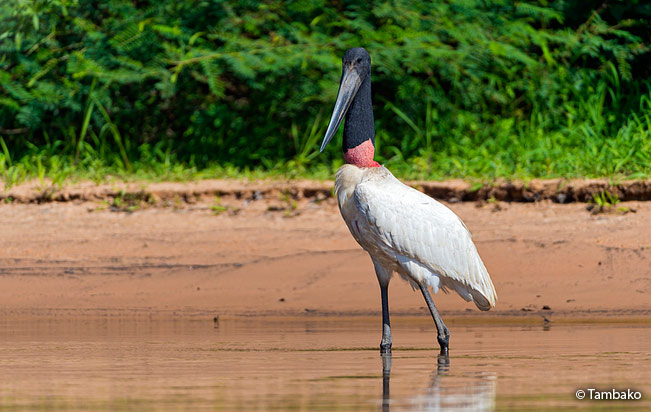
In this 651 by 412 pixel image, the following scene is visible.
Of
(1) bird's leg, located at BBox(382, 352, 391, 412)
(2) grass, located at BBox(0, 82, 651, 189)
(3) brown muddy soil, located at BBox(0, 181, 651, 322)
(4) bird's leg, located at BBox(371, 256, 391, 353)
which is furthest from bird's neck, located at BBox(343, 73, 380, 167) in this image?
(2) grass, located at BBox(0, 82, 651, 189)

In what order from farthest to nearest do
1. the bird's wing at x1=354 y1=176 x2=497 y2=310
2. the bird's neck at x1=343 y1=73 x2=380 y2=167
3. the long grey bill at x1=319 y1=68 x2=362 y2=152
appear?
1. the long grey bill at x1=319 y1=68 x2=362 y2=152
2. the bird's neck at x1=343 y1=73 x2=380 y2=167
3. the bird's wing at x1=354 y1=176 x2=497 y2=310

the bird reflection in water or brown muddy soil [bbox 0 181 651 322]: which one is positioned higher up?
the bird reflection in water

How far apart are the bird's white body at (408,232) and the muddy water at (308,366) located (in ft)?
0.98

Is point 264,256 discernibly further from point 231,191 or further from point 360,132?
point 360,132

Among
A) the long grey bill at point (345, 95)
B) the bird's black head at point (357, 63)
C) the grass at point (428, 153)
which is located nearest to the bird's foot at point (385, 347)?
the long grey bill at point (345, 95)

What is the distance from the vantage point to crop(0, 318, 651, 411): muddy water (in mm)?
3223

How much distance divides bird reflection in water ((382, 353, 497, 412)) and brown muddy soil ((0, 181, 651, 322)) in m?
2.23

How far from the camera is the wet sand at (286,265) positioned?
246 inches

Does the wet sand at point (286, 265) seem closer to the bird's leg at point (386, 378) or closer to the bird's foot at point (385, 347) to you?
the bird's foot at point (385, 347)

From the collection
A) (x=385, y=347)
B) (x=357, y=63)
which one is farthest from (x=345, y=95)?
(x=385, y=347)

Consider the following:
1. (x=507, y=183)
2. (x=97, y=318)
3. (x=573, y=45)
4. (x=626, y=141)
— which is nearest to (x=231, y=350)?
(x=97, y=318)

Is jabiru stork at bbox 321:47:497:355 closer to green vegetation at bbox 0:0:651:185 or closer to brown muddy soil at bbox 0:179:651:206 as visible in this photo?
brown muddy soil at bbox 0:179:651:206

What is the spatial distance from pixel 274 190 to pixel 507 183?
1.81m

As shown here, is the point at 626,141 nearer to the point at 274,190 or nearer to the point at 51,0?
the point at 274,190
